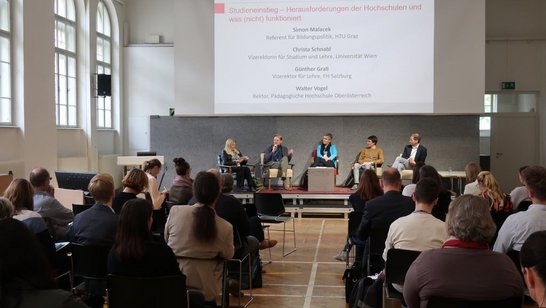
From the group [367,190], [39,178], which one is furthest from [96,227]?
[367,190]

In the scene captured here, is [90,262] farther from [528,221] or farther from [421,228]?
[528,221]

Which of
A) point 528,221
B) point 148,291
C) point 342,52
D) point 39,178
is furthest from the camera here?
point 342,52

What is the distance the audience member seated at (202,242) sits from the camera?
3.62m

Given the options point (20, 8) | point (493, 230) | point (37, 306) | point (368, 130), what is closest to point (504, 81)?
point (368, 130)

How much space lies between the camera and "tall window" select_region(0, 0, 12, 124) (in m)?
9.12

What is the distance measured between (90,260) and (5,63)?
22.1 ft

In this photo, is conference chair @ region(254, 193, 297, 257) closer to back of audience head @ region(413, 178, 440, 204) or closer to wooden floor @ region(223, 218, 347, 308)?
wooden floor @ region(223, 218, 347, 308)

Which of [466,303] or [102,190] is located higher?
[102,190]

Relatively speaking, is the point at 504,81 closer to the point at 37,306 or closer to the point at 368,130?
the point at 368,130

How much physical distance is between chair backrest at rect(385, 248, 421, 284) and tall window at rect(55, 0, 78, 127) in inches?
366

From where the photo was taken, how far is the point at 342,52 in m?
11.1

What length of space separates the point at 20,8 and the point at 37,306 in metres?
8.85

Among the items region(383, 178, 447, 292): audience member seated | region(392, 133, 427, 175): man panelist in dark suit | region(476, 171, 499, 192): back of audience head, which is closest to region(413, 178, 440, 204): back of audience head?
region(383, 178, 447, 292): audience member seated

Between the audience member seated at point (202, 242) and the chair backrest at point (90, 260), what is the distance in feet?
1.38
